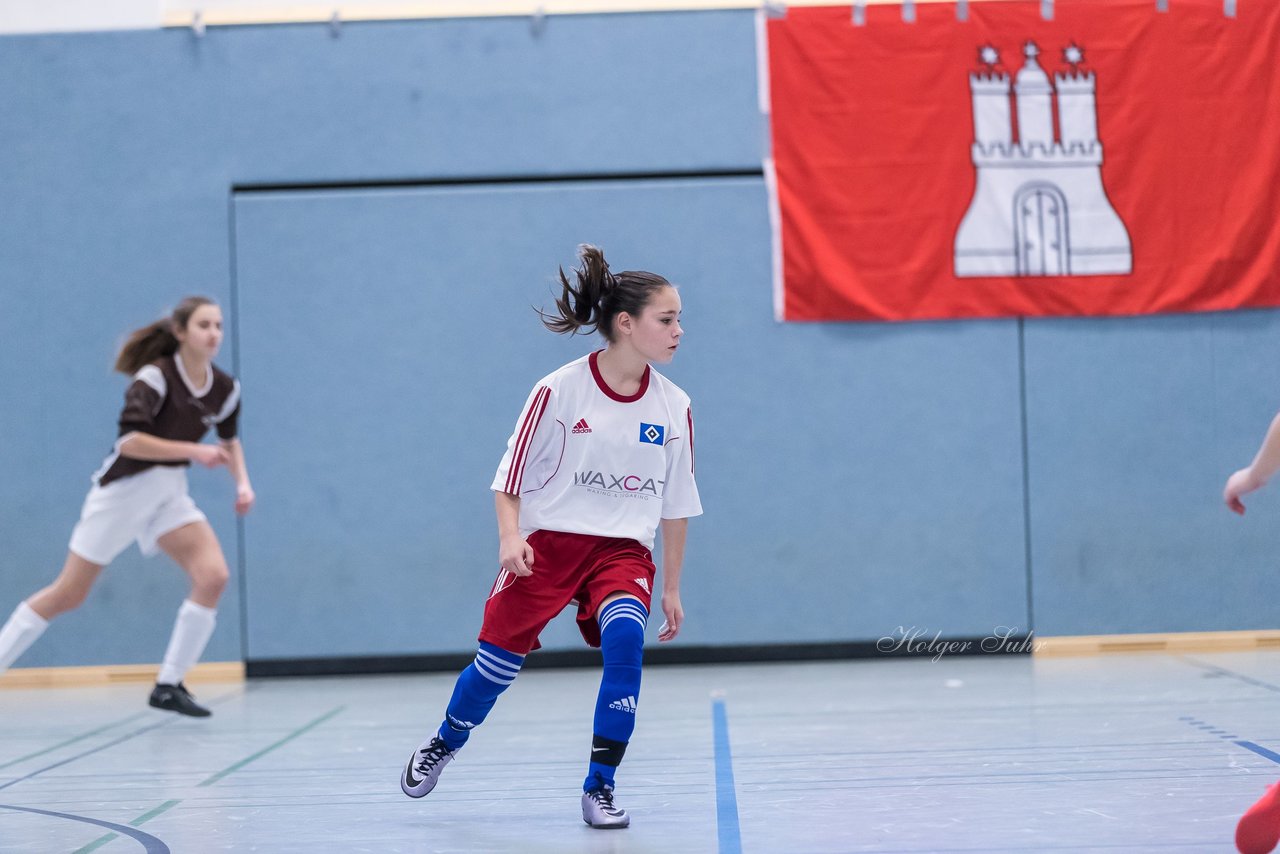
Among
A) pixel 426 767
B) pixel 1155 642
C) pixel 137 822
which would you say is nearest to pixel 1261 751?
pixel 426 767

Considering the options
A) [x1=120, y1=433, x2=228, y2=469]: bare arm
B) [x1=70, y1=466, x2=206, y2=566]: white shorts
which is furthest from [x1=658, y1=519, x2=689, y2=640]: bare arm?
[x1=70, y1=466, x2=206, y2=566]: white shorts

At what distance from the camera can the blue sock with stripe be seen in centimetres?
341

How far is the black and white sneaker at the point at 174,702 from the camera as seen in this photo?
5.68 m

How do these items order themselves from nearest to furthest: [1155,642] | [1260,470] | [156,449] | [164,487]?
[1260,470]
[156,449]
[164,487]
[1155,642]

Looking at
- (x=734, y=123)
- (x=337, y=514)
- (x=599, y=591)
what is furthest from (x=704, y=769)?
(x=734, y=123)

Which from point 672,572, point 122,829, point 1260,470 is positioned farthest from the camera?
point 672,572

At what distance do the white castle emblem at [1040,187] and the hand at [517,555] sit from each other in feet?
15.7

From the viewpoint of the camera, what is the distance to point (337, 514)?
749 cm

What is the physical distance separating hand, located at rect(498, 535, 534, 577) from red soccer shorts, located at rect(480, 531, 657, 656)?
0.48 feet

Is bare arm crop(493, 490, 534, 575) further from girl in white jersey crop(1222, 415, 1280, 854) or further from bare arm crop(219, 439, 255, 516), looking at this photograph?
bare arm crop(219, 439, 255, 516)

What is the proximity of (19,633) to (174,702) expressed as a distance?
722mm

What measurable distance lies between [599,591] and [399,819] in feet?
2.62

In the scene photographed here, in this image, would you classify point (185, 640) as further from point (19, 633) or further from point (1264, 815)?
point (1264, 815)

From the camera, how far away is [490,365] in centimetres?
749
